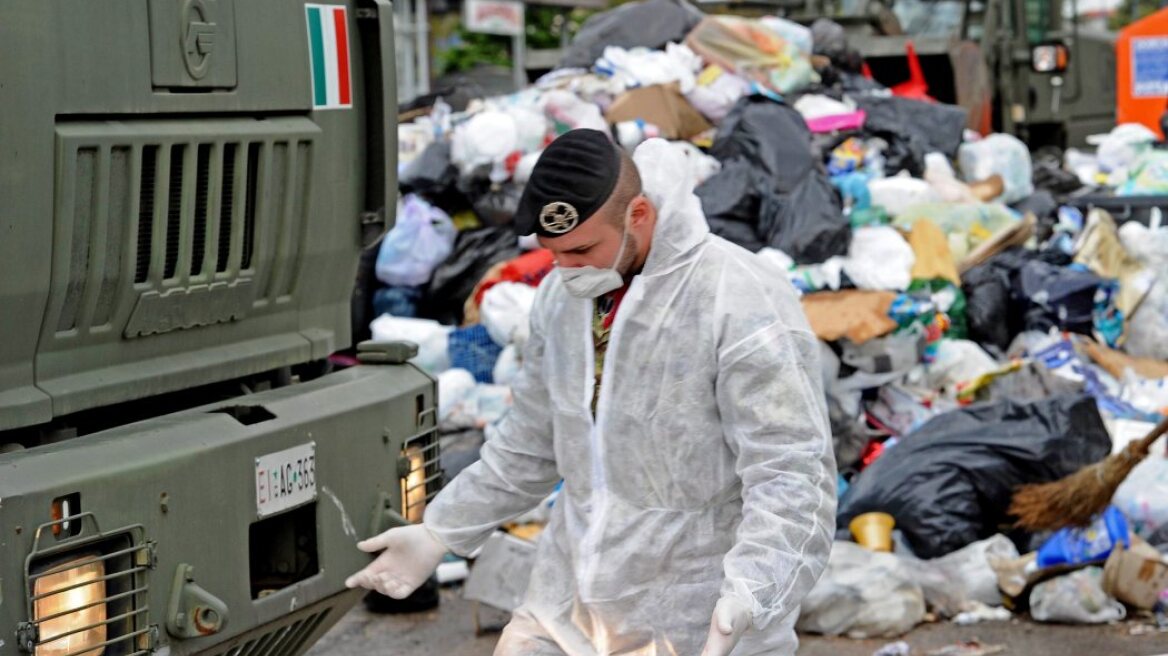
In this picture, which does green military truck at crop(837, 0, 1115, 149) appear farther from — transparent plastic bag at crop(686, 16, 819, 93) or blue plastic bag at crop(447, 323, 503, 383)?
blue plastic bag at crop(447, 323, 503, 383)

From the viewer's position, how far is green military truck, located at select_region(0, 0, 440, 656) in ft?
10.9

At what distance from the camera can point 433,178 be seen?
9.14 metres

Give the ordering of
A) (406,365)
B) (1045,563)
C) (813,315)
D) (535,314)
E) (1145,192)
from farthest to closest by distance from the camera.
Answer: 1. (1145,192)
2. (813,315)
3. (1045,563)
4. (406,365)
5. (535,314)

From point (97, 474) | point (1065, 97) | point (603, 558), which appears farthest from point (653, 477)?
point (1065, 97)

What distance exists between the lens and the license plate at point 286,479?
3.78 metres

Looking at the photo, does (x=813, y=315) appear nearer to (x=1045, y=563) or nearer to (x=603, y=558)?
Result: (x=1045, y=563)

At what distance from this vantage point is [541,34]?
2603 centimetres

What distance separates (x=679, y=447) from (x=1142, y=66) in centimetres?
1092

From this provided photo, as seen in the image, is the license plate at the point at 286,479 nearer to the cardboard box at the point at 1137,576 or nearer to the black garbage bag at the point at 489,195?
the cardboard box at the point at 1137,576

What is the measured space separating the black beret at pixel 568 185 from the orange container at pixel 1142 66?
10.5m

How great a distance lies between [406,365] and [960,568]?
244 centimetres

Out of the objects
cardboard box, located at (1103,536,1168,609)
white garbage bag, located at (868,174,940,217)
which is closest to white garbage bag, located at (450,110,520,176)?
white garbage bag, located at (868,174,940,217)

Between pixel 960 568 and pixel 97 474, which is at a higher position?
pixel 97 474

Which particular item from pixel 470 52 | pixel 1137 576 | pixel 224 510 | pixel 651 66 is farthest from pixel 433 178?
pixel 470 52
